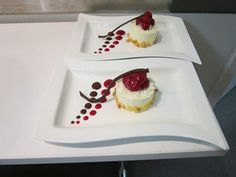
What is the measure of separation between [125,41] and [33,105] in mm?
416

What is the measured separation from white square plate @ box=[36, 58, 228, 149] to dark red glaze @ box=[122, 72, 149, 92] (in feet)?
0.24

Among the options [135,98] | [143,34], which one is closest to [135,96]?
[135,98]

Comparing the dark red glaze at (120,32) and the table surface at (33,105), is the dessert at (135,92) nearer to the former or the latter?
the table surface at (33,105)

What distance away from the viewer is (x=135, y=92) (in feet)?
1.99

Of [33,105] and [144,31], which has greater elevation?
[144,31]

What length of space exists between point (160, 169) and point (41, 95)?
0.78 metres

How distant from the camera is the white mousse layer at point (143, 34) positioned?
0.77 m

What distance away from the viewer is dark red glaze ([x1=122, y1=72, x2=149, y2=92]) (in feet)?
1.97

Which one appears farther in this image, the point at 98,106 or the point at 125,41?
the point at 125,41

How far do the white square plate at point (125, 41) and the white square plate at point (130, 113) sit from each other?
29mm

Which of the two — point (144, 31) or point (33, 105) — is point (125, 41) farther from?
point (33, 105)

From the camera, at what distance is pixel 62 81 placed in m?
0.68

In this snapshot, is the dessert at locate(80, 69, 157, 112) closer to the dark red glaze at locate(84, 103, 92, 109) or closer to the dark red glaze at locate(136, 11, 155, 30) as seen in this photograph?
the dark red glaze at locate(84, 103, 92, 109)

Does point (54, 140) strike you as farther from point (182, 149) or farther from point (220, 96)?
point (220, 96)
